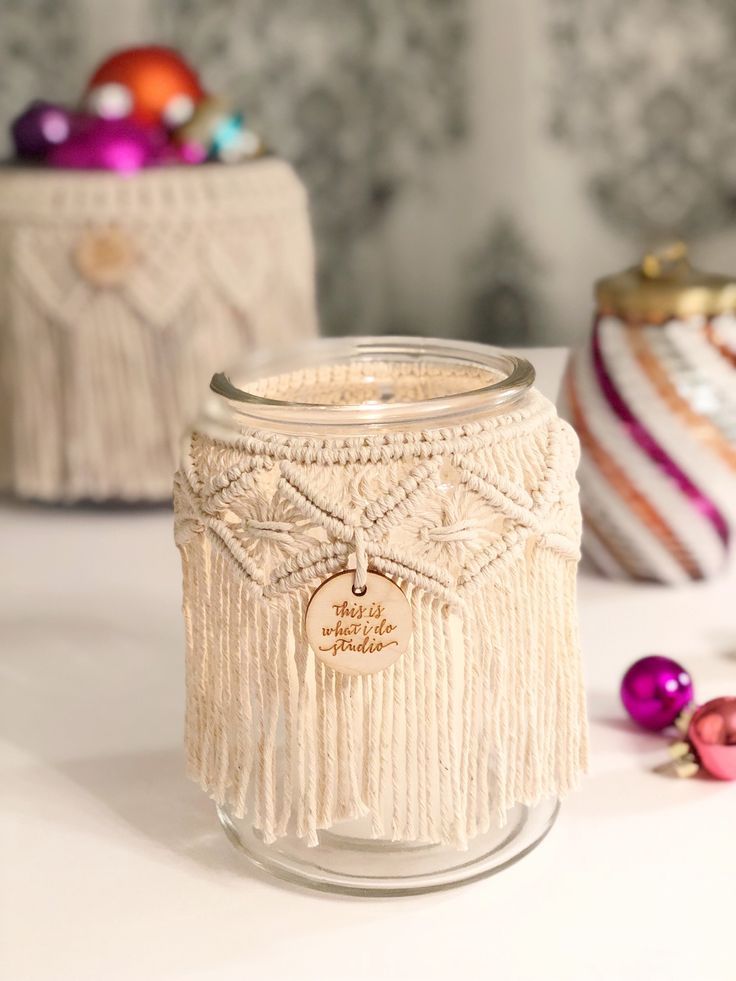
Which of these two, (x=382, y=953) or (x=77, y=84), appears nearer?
(x=382, y=953)

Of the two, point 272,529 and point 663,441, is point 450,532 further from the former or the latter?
point 663,441

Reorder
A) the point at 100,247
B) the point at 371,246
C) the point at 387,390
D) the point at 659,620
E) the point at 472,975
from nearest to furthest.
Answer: the point at 472,975, the point at 387,390, the point at 659,620, the point at 100,247, the point at 371,246

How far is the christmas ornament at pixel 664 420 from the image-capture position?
0.74 meters

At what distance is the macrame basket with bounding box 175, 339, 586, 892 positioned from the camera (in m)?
0.43

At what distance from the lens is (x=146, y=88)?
3.39 ft

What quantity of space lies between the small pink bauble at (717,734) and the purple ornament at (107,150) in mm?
576

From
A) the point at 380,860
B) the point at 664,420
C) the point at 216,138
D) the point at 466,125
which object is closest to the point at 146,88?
the point at 216,138

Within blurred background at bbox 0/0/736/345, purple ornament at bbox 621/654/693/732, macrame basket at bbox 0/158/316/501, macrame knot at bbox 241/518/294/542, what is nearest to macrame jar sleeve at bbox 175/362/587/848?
macrame knot at bbox 241/518/294/542

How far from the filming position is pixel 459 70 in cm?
131

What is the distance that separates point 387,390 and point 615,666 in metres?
0.21

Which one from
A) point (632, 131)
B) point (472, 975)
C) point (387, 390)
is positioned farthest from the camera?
point (632, 131)

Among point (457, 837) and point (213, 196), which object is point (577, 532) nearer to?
point (457, 837)

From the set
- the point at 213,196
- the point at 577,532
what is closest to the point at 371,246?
the point at 213,196

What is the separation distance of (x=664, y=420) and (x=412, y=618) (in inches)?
14.3
